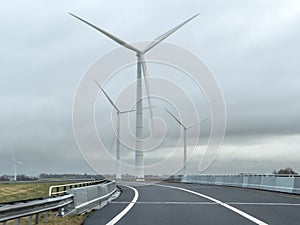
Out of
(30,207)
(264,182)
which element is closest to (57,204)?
(30,207)

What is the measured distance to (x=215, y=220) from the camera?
553 inches

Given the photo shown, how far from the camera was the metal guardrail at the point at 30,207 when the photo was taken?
10.6 metres

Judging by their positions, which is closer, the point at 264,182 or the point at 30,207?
the point at 30,207

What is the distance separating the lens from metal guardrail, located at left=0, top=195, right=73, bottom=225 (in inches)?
416

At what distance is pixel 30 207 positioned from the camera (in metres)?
12.0

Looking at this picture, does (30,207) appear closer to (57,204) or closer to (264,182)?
(57,204)

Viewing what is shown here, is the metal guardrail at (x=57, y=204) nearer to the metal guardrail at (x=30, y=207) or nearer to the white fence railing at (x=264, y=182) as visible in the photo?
the metal guardrail at (x=30, y=207)

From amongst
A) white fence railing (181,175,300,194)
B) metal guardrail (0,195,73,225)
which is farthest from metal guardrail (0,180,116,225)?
white fence railing (181,175,300,194)

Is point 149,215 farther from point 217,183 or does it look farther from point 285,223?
point 217,183

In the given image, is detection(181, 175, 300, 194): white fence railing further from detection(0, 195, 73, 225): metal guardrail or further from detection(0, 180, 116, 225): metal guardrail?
detection(0, 195, 73, 225): metal guardrail

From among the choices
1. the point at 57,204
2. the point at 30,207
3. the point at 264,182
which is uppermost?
the point at 30,207

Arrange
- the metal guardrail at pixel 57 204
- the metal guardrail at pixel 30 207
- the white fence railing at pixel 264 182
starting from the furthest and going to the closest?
the white fence railing at pixel 264 182 < the metal guardrail at pixel 57 204 < the metal guardrail at pixel 30 207

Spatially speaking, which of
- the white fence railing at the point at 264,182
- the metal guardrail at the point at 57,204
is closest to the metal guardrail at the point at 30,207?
the metal guardrail at the point at 57,204

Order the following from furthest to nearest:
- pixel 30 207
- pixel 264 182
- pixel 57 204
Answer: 1. pixel 264 182
2. pixel 57 204
3. pixel 30 207
